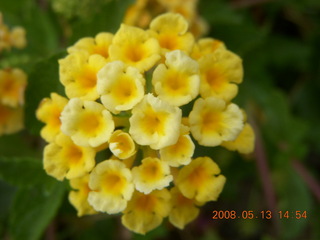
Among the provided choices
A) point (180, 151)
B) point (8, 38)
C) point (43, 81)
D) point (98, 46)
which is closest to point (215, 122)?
point (180, 151)

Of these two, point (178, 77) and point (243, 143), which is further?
point (243, 143)

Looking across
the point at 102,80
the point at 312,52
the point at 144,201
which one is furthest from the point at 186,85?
the point at 312,52

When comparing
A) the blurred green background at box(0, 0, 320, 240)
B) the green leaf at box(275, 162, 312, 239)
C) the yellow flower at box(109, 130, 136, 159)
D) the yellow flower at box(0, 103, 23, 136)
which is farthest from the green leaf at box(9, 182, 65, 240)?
the green leaf at box(275, 162, 312, 239)

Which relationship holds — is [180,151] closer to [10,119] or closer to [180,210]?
[180,210]

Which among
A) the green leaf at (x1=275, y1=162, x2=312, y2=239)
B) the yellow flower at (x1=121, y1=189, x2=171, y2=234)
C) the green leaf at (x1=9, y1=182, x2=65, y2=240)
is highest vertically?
the yellow flower at (x1=121, y1=189, x2=171, y2=234)

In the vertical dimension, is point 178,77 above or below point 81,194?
above

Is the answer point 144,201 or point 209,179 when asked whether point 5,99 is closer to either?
point 144,201

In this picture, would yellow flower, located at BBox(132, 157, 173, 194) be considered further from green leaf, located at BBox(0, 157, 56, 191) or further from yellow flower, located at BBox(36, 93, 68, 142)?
green leaf, located at BBox(0, 157, 56, 191)
